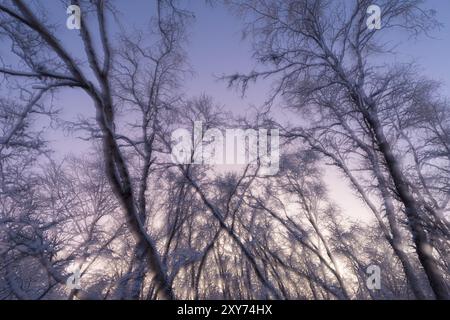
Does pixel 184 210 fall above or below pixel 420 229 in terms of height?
above

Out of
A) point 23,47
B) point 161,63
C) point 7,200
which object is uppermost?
point 161,63

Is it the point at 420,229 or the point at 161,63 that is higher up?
the point at 161,63

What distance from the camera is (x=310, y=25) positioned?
5590 millimetres

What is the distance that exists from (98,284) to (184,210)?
534 centimetres

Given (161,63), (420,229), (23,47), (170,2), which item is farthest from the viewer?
(161,63)

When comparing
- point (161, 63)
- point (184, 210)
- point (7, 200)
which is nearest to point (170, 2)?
point (161, 63)

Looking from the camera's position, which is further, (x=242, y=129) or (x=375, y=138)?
(x=242, y=129)

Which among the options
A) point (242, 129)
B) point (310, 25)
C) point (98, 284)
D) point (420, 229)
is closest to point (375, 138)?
point (420, 229)
